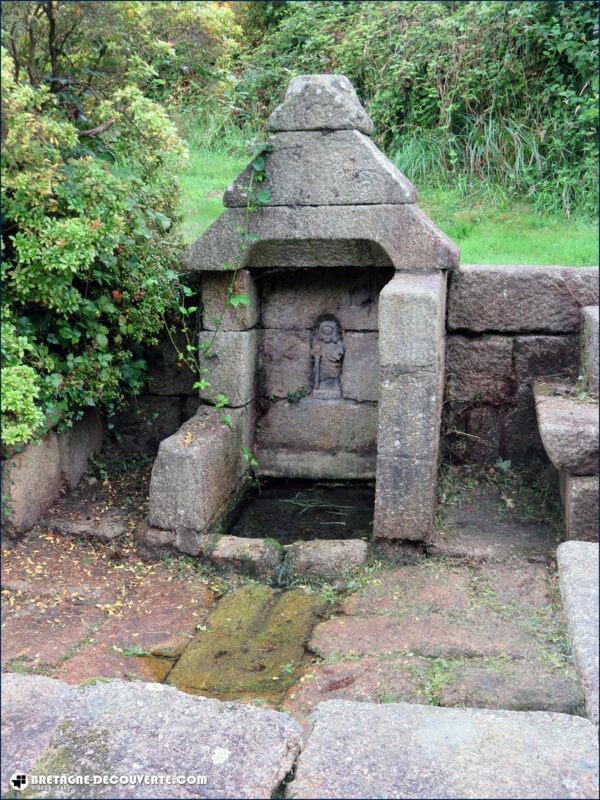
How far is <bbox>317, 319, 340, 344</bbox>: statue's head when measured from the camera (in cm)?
519

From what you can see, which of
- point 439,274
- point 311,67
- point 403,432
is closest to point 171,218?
point 311,67

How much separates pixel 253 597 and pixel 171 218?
251 centimetres

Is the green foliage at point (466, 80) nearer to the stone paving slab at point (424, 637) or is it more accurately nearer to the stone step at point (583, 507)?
the stone step at point (583, 507)

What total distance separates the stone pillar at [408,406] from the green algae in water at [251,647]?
649 millimetres

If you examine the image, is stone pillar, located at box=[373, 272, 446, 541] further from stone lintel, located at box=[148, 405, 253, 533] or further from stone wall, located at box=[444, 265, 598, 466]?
stone lintel, located at box=[148, 405, 253, 533]

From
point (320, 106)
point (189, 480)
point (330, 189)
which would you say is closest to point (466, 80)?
point (320, 106)

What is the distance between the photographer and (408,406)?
4.05 meters

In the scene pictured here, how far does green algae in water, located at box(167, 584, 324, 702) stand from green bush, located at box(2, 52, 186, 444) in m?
1.31

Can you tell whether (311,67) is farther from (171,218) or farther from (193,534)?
(193,534)

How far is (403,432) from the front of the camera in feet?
13.4

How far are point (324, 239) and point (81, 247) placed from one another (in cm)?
132

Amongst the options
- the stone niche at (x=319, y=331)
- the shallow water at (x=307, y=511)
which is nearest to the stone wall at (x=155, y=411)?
the stone niche at (x=319, y=331)

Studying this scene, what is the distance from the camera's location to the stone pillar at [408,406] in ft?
13.1

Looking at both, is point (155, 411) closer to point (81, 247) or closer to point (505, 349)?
point (81, 247)
